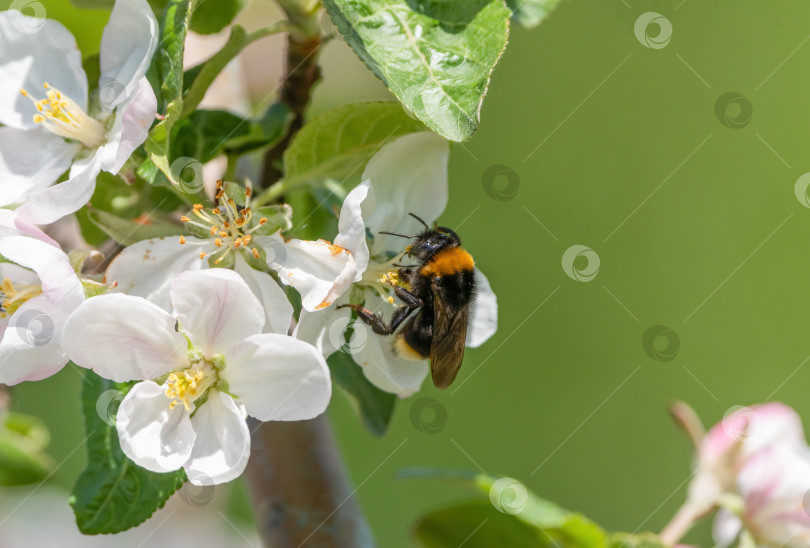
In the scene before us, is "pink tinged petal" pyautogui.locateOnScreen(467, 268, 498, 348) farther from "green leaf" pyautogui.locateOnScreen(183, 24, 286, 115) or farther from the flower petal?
"green leaf" pyautogui.locateOnScreen(183, 24, 286, 115)

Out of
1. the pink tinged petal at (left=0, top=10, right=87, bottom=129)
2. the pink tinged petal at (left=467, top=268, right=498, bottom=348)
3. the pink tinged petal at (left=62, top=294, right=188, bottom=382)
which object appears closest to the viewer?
the pink tinged petal at (left=62, top=294, right=188, bottom=382)

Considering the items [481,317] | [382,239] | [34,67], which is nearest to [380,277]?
[382,239]

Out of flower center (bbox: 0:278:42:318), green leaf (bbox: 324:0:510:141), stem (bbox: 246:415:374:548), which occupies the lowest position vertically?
stem (bbox: 246:415:374:548)

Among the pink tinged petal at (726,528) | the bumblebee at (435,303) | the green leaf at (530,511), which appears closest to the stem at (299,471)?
the green leaf at (530,511)

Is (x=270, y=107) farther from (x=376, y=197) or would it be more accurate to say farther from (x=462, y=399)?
(x=462, y=399)

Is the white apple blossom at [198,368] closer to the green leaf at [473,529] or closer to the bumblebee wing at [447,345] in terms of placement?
the bumblebee wing at [447,345]

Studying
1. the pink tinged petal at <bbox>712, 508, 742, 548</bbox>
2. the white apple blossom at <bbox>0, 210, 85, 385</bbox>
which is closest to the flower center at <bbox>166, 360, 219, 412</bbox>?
the white apple blossom at <bbox>0, 210, 85, 385</bbox>

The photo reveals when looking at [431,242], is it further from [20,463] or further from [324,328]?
[20,463]
